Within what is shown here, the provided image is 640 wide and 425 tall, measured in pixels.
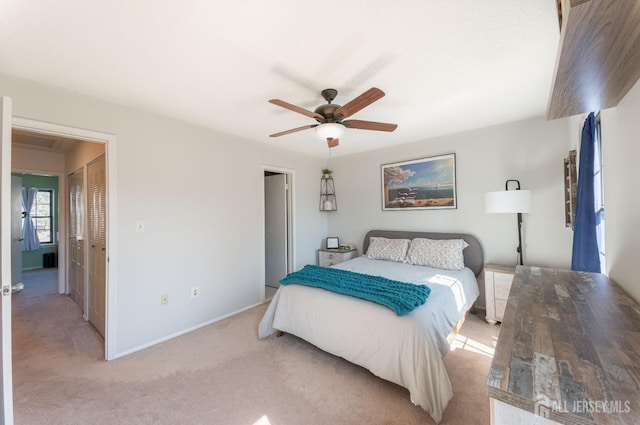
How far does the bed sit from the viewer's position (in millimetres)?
1669

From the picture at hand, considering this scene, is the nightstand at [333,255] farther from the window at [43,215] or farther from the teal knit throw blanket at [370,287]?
the window at [43,215]

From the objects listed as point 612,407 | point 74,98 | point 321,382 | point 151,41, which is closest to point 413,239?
point 321,382

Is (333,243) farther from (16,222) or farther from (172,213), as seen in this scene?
(16,222)

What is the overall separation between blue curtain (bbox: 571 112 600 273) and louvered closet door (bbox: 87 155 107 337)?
4.27m

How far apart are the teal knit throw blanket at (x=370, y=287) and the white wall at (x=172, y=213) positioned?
3.54ft

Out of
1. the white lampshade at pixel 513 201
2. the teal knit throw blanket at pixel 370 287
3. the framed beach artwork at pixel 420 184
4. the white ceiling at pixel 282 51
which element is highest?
the white ceiling at pixel 282 51

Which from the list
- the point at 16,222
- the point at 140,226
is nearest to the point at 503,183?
the point at 140,226

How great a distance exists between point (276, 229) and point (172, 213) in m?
1.86

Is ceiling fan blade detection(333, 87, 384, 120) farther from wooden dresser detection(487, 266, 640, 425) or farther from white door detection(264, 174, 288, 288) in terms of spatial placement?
white door detection(264, 174, 288, 288)

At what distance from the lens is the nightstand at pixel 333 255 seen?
13.7 ft

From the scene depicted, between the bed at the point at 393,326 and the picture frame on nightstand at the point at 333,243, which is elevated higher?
the picture frame on nightstand at the point at 333,243

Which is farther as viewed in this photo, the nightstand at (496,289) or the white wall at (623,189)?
the nightstand at (496,289)

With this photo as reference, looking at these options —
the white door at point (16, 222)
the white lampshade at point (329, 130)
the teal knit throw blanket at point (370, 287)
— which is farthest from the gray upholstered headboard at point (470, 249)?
the white door at point (16, 222)

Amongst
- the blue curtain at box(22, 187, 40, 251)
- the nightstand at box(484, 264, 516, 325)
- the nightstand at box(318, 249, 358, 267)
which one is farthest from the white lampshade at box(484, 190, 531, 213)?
the blue curtain at box(22, 187, 40, 251)
